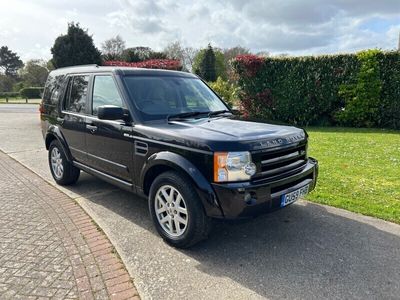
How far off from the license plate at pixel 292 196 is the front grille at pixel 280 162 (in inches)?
7.8

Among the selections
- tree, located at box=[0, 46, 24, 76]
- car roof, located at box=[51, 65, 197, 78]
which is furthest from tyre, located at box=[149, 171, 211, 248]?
tree, located at box=[0, 46, 24, 76]

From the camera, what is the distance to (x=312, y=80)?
1307cm

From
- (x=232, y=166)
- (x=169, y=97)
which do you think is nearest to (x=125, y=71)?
(x=169, y=97)

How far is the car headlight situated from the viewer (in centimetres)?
322

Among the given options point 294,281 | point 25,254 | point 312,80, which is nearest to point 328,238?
point 294,281

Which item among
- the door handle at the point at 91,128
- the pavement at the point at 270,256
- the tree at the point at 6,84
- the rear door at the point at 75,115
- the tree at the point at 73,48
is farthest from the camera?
the tree at the point at 6,84

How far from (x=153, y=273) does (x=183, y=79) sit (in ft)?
9.34

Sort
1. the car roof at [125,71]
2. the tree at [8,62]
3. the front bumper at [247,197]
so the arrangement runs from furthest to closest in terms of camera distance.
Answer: the tree at [8,62] → the car roof at [125,71] → the front bumper at [247,197]

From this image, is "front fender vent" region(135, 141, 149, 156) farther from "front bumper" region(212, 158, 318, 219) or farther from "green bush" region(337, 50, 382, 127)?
"green bush" region(337, 50, 382, 127)

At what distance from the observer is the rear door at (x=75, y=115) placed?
505 centimetres

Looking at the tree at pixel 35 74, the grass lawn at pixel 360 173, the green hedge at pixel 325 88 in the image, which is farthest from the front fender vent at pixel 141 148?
the tree at pixel 35 74

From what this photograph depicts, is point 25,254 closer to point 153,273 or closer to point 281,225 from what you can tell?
point 153,273

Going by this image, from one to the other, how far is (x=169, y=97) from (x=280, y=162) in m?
1.74

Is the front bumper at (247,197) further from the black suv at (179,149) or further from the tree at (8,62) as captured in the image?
the tree at (8,62)
